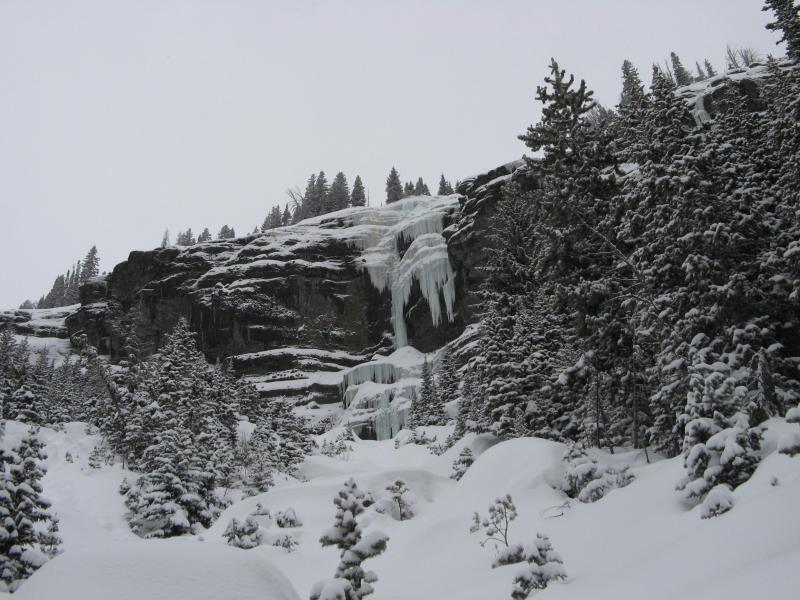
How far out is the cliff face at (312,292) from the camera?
66.3m

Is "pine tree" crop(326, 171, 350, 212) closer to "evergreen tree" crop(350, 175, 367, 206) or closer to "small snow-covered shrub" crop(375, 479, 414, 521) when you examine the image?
"evergreen tree" crop(350, 175, 367, 206)

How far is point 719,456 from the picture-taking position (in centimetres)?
739

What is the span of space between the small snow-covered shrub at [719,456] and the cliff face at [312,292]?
5617 centimetres

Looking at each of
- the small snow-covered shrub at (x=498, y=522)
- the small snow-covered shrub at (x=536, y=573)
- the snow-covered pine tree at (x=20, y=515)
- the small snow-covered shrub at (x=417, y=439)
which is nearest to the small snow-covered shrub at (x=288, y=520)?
the snow-covered pine tree at (x=20, y=515)

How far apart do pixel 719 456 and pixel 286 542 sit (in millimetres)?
11103

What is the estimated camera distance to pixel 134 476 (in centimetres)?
2717

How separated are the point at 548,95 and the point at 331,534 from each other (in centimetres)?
1707

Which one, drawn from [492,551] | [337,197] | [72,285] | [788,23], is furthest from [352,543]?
[72,285]

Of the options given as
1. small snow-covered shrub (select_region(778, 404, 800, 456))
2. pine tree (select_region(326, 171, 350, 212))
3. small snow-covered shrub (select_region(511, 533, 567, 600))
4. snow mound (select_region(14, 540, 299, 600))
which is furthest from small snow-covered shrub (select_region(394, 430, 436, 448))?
pine tree (select_region(326, 171, 350, 212))

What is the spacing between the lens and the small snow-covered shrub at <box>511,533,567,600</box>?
6.52 metres

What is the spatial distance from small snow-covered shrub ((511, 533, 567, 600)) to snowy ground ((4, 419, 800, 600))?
16 cm

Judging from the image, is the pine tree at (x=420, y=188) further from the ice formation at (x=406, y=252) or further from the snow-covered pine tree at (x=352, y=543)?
the snow-covered pine tree at (x=352, y=543)

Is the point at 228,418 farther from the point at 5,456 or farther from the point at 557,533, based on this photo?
the point at 557,533

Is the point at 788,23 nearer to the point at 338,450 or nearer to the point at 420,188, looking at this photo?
the point at 338,450
